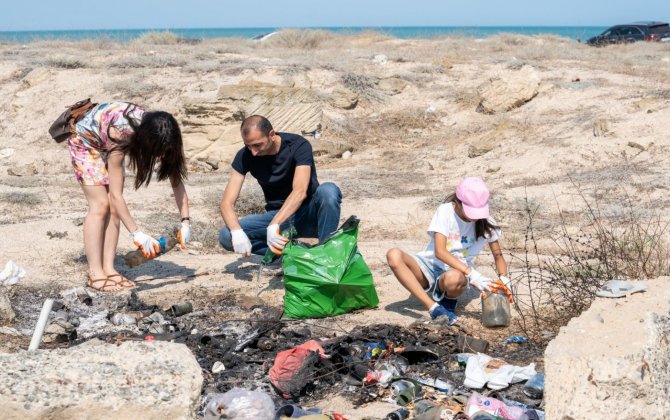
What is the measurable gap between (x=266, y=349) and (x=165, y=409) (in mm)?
1592

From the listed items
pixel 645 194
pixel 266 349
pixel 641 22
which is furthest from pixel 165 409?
pixel 641 22

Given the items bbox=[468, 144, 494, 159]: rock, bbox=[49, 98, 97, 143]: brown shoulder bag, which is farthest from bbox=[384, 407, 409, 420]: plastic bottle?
bbox=[468, 144, 494, 159]: rock

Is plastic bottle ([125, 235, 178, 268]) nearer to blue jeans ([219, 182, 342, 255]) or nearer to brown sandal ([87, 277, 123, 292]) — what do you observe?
brown sandal ([87, 277, 123, 292])

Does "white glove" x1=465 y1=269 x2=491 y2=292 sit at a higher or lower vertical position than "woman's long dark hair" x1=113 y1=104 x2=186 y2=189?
lower

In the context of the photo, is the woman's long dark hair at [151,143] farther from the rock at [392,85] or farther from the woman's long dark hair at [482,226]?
the rock at [392,85]

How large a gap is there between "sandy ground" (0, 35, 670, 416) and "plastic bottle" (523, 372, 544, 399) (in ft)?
2.63

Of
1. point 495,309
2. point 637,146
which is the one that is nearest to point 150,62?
point 637,146

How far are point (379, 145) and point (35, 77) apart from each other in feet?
23.7

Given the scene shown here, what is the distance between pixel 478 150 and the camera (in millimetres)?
11867

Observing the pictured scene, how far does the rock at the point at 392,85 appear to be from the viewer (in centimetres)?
1580

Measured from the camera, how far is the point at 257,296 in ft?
19.0

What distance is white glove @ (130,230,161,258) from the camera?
5.64 m

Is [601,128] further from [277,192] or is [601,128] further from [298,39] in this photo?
[298,39]

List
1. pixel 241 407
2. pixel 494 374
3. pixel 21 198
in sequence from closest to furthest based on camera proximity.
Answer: pixel 241 407 < pixel 494 374 < pixel 21 198
